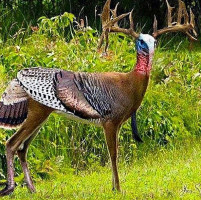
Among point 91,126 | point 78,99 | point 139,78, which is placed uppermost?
point 139,78

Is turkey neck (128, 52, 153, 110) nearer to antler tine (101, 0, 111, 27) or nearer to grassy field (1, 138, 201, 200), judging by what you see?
antler tine (101, 0, 111, 27)

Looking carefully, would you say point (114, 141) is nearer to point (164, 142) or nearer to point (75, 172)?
point (75, 172)

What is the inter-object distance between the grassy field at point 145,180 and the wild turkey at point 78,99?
36cm

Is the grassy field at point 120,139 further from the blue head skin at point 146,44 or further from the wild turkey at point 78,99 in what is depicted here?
the blue head skin at point 146,44

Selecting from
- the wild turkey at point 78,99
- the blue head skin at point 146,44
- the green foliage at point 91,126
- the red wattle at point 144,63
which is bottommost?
the green foliage at point 91,126

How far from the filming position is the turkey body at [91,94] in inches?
285

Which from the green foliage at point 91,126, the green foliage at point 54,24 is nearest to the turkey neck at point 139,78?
the green foliage at point 91,126

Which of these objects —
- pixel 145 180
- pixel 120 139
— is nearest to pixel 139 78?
pixel 145 180

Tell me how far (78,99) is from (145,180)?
64.4 inches

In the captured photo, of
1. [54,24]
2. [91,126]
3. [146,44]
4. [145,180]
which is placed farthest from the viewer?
[54,24]

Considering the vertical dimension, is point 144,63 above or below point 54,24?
above

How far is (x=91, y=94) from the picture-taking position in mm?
7312

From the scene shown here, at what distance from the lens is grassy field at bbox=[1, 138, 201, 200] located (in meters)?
7.53

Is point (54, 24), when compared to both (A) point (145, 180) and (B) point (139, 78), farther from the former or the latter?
(B) point (139, 78)
